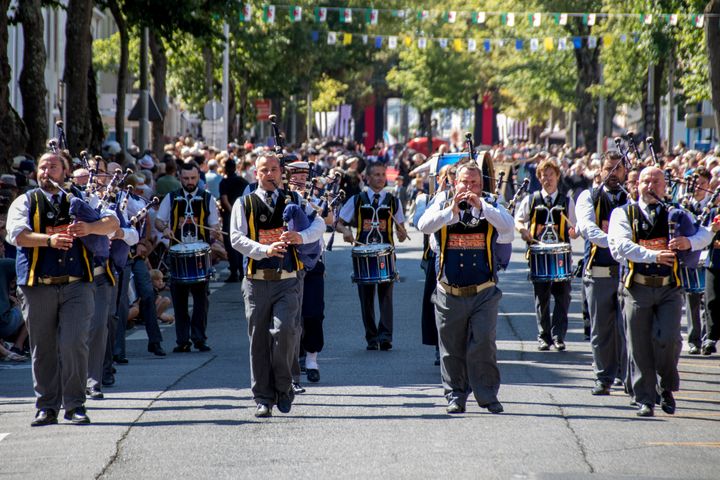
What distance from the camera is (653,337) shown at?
10930 mm

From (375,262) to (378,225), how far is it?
392 mm

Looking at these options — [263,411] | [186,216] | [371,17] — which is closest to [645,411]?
[263,411]

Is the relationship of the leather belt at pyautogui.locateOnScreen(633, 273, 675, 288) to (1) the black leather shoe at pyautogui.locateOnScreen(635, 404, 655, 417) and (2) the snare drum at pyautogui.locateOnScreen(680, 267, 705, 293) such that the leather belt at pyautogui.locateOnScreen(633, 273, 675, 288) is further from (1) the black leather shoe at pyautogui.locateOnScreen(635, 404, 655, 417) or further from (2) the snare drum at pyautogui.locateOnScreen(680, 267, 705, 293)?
(2) the snare drum at pyautogui.locateOnScreen(680, 267, 705, 293)

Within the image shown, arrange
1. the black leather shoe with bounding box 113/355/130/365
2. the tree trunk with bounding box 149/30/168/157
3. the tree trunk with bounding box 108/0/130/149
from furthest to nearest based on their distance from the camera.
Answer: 1. the tree trunk with bounding box 149/30/168/157
2. the tree trunk with bounding box 108/0/130/149
3. the black leather shoe with bounding box 113/355/130/365

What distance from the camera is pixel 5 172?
1952 centimetres

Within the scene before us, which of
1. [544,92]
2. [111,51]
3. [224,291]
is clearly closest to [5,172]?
[224,291]

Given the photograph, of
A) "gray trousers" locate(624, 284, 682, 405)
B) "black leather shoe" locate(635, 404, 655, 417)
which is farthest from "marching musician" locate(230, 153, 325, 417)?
"black leather shoe" locate(635, 404, 655, 417)

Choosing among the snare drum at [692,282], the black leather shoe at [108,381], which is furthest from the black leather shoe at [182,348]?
the snare drum at [692,282]

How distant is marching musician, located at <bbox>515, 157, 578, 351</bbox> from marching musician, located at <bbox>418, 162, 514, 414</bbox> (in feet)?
12.7

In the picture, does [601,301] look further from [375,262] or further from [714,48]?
[714,48]

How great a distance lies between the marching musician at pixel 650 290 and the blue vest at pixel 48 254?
3894 millimetres

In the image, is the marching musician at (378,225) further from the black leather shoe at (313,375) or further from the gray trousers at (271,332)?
the gray trousers at (271,332)

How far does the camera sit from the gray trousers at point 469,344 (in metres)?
10.7

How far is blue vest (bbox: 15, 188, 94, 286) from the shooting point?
10.3 m
